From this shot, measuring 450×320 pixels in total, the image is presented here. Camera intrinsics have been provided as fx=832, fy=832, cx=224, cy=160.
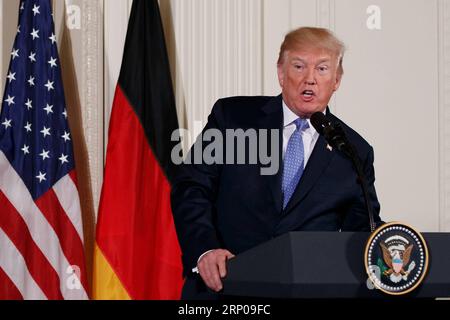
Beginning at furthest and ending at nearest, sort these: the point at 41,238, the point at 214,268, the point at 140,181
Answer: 1. the point at 140,181
2. the point at 41,238
3. the point at 214,268

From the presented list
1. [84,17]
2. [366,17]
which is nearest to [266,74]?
[366,17]

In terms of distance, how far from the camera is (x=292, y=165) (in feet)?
8.60

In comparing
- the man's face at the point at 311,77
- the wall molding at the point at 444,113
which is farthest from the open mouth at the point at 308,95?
the wall molding at the point at 444,113

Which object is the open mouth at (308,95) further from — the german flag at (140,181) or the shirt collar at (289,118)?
the german flag at (140,181)

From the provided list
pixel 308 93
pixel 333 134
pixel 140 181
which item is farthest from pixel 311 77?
pixel 140 181

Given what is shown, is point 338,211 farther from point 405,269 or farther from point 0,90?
point 0,90

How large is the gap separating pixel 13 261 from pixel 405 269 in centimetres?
256

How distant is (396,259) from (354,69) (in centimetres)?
297

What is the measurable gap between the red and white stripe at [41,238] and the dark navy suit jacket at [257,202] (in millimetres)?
1555

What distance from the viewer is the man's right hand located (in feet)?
6.71

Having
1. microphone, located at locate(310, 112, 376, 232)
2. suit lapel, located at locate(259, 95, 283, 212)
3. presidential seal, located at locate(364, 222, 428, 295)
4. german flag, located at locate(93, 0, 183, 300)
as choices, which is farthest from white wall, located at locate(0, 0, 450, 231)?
presidential seal, located at locate(364, 222, 428, 295)

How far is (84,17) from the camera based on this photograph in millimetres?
4434

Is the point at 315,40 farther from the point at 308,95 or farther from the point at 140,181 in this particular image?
the point at 140,181

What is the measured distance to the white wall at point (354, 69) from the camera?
4461 millimetres
